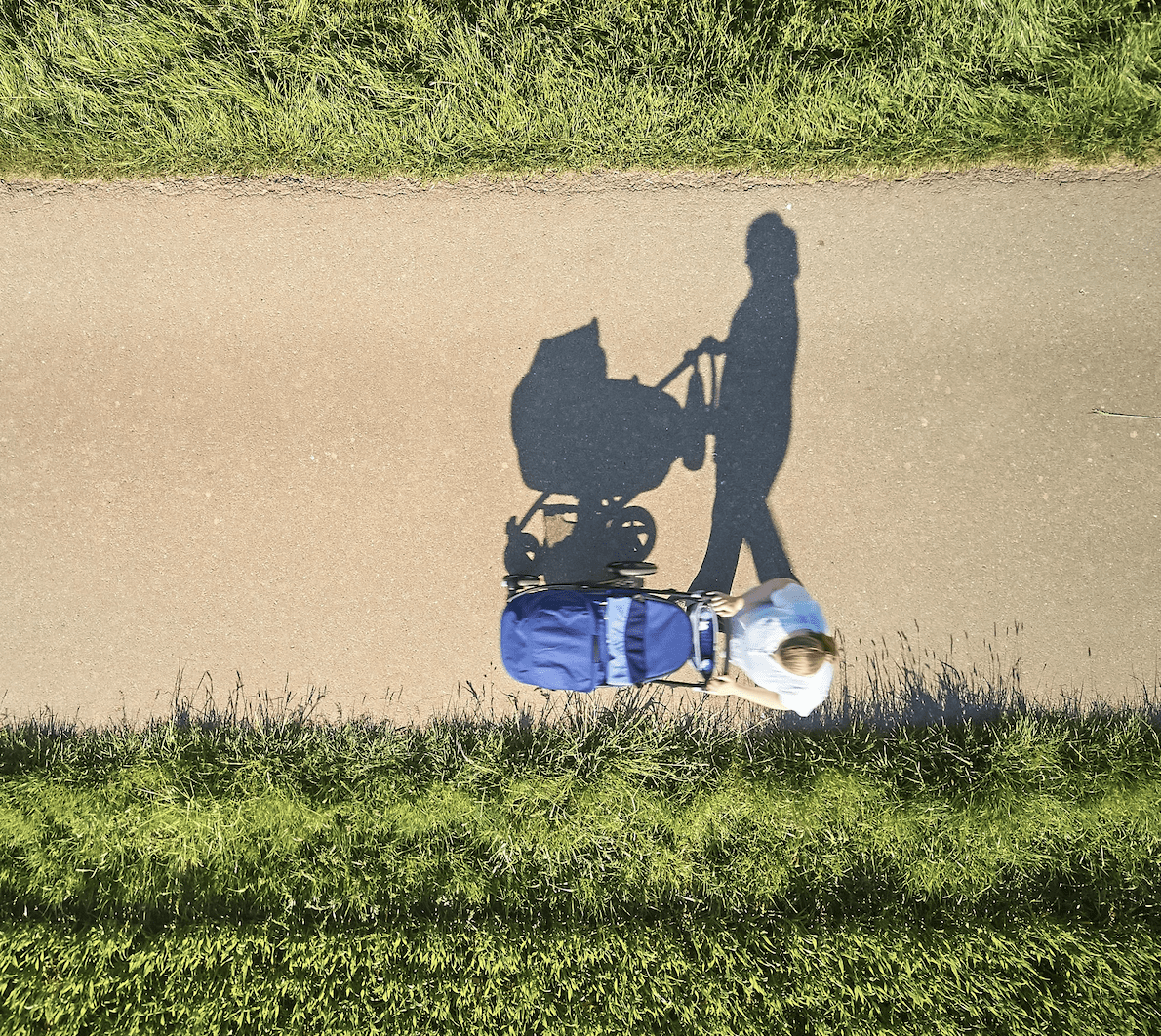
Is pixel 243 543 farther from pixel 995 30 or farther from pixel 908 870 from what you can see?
pixel 995 30

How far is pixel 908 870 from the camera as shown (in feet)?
10.5

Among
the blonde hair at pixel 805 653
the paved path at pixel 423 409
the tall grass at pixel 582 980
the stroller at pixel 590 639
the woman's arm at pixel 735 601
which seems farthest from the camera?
the paved path at pixel 423 409

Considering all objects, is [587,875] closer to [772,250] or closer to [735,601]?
[735,601]

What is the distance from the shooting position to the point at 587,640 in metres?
2.71

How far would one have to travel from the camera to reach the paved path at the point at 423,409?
3.33 m

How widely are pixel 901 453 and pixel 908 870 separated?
2.24 metres

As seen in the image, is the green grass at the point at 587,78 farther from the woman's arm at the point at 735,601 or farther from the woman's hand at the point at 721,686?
the woman's hand at the point at 721,686

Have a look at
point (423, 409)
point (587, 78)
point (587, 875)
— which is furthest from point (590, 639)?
point (587, 78)

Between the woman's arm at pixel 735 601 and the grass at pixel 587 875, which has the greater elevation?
the woman's arm at pixel 735 601

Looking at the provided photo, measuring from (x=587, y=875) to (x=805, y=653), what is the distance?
1.76 m

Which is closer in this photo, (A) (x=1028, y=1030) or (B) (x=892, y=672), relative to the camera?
(A) (x=1028, y=1030)

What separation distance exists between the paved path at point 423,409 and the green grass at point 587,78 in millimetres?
256

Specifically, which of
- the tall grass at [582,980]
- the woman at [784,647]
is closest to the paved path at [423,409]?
the woman at [784,647]

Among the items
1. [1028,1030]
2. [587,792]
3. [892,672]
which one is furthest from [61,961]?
[1028,1030]
